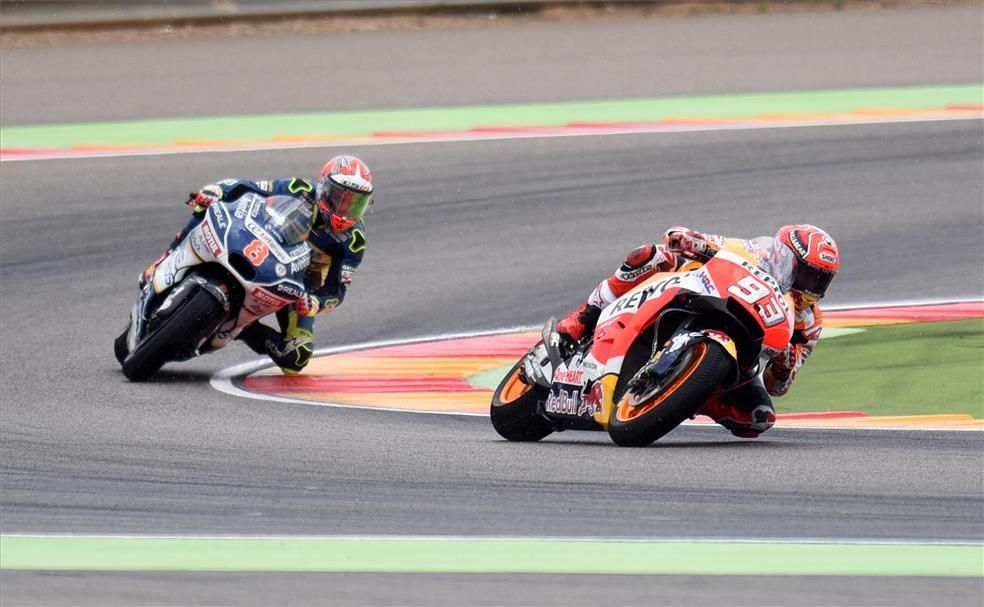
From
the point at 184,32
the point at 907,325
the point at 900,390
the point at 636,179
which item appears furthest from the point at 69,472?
the point at 184,32

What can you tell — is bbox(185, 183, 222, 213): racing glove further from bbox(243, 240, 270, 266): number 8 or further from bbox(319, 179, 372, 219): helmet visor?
bbox(319, 179, 372, 219): helmet visor

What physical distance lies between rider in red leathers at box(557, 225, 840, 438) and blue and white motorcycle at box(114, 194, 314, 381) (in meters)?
2.57

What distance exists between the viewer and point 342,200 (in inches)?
440

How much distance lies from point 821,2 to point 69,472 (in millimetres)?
18961

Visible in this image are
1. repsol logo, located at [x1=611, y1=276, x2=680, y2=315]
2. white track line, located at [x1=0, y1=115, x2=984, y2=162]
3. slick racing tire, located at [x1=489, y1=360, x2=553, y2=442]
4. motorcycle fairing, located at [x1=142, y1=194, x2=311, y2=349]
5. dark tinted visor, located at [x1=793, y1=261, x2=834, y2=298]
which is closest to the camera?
repsol logo, located at [x1=611, y1=276, x2=680, y2=315]

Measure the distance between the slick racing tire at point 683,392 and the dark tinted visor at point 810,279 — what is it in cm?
81

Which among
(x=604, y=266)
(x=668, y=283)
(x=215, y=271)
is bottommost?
(x=604, y=266)

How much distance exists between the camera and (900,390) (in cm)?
1082

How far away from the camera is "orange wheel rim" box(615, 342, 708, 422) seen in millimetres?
8133

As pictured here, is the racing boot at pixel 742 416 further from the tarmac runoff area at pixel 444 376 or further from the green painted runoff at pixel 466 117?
the green painted runoff at pixel 466 117

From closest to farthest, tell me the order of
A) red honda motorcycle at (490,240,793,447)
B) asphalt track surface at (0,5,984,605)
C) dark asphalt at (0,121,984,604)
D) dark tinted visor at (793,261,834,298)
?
asphalt track surface at (0,5,984,605) → dark asphalt at (0,121,984,604) → red honda motorcycle at (490,240,793,447) → dark tinted visor at (793,261,834,298)

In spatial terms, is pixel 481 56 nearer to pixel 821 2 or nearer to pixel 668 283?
pixel 821 2

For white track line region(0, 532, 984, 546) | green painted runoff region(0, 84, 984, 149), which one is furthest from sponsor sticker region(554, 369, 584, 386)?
green painted runoff region(0, 84, 984, 149)

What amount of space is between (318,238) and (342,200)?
16.2 inches
